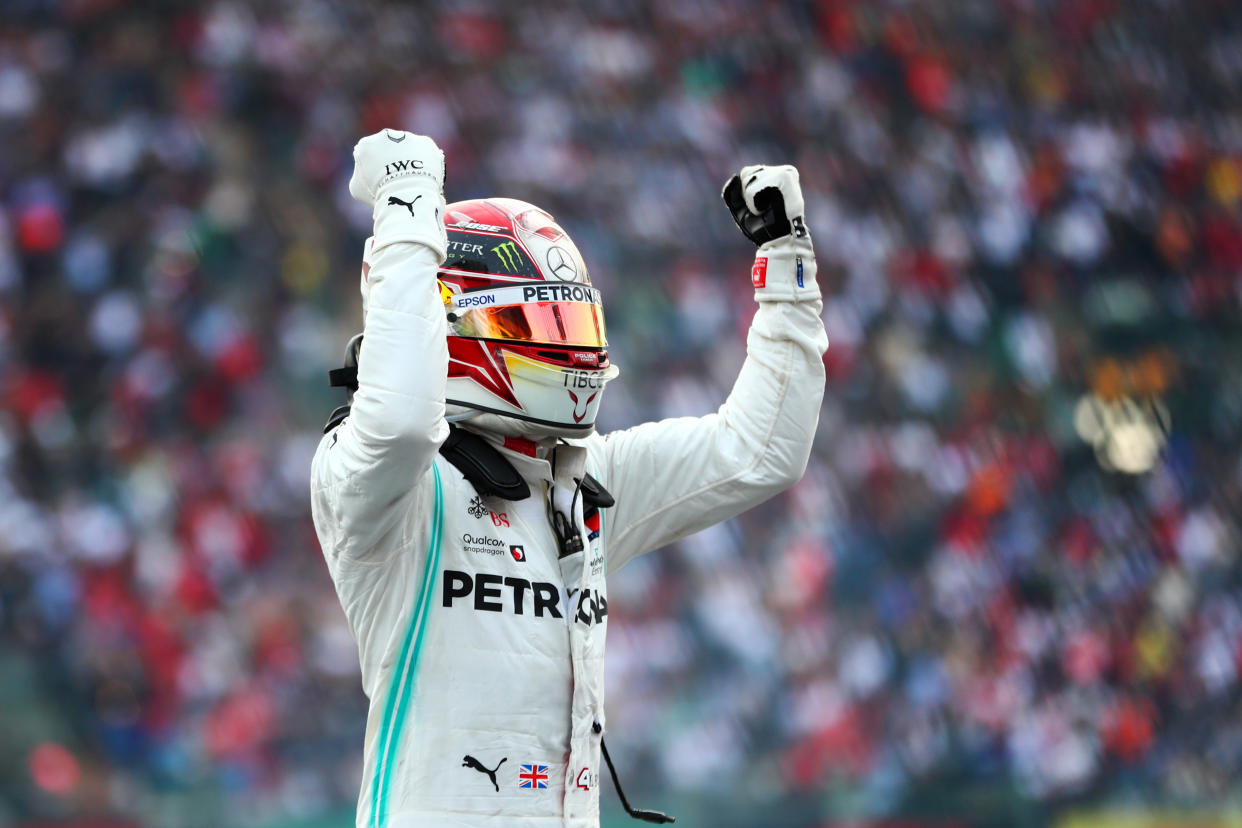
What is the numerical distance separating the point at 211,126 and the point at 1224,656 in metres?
7.01

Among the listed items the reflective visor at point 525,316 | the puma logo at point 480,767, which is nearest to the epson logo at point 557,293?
the reflective visor at point 525,316

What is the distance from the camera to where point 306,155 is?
1006 cm

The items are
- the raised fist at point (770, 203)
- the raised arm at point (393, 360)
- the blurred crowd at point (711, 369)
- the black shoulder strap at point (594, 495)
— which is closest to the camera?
the raised arm at point (393, 360)

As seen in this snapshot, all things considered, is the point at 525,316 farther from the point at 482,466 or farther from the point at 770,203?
the point at 770,203

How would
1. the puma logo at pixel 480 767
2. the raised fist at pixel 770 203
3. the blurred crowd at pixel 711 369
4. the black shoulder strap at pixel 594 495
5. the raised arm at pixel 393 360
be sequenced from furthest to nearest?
1. the blurred crowd at pixel 711 369
2. the raised fist at pixel 770 203
3. the black shoulder strap at pixel 594 495
4. the puma logo at pixel 480 767
5. the raised arm at pixel 393 360

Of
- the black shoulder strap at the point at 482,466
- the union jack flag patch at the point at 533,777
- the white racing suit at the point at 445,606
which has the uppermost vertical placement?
the black shoulder strap at the point at 482,466

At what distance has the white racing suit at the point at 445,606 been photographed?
7.81 ft

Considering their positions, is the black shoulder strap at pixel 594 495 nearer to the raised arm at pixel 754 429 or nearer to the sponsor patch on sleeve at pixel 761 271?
the raised arm at pixel 754 429

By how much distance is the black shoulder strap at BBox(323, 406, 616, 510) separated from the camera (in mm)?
2672

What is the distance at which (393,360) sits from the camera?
2352 millimetres

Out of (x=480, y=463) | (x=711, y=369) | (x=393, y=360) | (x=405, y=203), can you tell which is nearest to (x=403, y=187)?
(x=405, y=203)

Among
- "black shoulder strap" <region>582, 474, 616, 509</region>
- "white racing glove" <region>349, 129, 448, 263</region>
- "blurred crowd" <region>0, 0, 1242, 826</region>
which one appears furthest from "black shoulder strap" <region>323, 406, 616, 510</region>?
"blurred crowd" <region>0, 0, 1242, 826</region>

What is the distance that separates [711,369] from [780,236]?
6.92 m

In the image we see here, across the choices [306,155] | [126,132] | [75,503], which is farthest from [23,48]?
→ [75,503]
